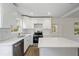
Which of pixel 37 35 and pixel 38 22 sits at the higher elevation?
pixel 38 22

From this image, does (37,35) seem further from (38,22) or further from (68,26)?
(68,26)

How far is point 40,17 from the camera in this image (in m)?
9.79

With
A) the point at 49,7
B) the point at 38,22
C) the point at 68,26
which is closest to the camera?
the point at 49,7

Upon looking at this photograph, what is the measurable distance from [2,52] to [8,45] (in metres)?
0.29

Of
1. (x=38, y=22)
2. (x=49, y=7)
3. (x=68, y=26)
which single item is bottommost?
(x=68, y=26)

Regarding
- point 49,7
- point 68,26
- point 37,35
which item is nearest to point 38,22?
point 37,35

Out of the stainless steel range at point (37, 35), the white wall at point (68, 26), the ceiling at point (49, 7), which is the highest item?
the ceiling at point (49, 7)

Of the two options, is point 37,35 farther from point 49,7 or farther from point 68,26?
point 49,7

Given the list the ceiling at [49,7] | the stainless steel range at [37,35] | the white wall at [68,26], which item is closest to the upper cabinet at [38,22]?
the stainless steel range at [37,35]

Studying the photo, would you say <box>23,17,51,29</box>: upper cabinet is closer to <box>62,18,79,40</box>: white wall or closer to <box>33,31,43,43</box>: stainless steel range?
<box>33,31,43,43</box>: stainless steel range

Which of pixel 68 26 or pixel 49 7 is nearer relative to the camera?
pixel 49 7

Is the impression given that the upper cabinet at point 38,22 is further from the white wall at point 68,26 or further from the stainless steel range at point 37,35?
the white wall at point 68,26

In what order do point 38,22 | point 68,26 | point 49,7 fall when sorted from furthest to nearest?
point 38,22, point 68,26, point 49,7

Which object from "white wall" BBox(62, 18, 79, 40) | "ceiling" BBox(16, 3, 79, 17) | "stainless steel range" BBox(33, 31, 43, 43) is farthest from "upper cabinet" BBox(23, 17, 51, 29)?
"ceiling" BBox(16, 3, 79, 17)
